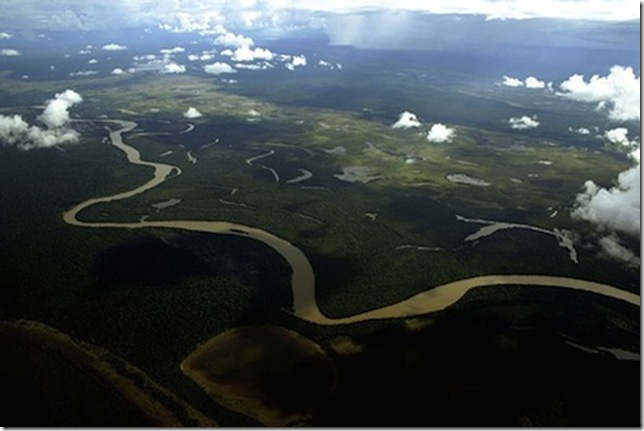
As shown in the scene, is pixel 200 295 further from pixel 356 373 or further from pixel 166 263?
pixel 356 373

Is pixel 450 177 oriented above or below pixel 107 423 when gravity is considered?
below

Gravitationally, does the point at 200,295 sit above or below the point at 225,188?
above

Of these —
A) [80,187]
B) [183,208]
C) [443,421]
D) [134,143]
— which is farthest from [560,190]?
[134,143]

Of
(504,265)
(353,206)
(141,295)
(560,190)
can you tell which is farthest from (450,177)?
(141,295)

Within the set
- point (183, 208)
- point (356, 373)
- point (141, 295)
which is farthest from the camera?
point (183, 208)

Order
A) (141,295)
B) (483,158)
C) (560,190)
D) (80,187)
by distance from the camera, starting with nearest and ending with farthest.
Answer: (141,295)
(80,187)
(560,190)
(483,158)

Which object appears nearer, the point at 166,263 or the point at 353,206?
the point at 166,263

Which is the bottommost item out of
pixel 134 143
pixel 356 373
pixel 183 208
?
pixel 134 143

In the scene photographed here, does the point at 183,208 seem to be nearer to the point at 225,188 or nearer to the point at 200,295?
the point at 225,188

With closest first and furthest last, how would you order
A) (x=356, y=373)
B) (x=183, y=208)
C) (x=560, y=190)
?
(x=356, y=373) < (x=183, y=208) < (x=560, y=190)
